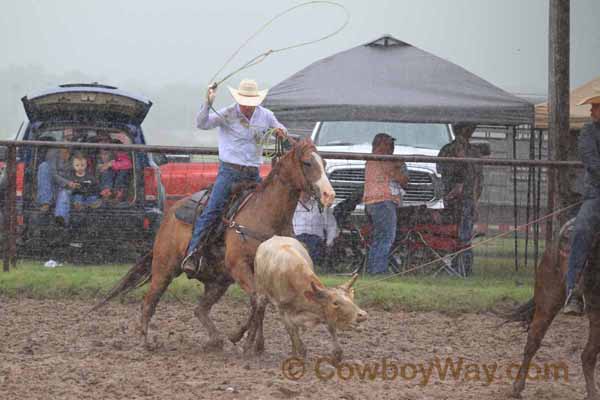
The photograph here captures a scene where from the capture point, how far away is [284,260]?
762cm

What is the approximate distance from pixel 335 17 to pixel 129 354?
1439 centimetres

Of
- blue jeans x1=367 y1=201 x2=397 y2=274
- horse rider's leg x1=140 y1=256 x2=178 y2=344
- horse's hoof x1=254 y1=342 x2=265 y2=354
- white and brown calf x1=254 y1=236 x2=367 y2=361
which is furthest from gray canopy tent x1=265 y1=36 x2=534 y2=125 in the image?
white and brown calf x1=254 y1=236 x2=367 y2=361

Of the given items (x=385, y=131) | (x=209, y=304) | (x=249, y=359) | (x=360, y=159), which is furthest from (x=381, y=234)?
(x=249, y=359)

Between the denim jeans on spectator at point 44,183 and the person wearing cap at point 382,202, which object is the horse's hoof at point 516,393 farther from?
the denim jeans on spectator at point 44,183

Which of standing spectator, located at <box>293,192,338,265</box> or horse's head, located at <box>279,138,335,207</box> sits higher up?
horse's head, located at <box>279,138,335,207</box>

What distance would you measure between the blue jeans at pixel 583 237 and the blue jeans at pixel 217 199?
9.53ft

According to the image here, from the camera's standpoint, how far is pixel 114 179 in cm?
1194

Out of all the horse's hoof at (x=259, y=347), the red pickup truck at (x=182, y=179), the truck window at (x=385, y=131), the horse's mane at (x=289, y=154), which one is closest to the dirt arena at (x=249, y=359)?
the horse's hoof at (x=259, y=347)

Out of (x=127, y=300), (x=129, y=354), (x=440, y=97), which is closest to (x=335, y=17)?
(x=440, y=97)

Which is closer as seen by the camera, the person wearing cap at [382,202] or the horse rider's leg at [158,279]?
the horse rider's leg at [158,279]

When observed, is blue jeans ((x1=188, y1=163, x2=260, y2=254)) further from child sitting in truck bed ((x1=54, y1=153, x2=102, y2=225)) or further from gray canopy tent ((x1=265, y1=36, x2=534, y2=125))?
gray canopy tent ((x1=265, y1=36, x2=534, y2=125))

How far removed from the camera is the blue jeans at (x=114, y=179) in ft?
38.7

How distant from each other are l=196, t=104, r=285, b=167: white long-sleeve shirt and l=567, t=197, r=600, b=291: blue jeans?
265cm

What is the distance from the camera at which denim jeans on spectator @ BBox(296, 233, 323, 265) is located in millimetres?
11406
